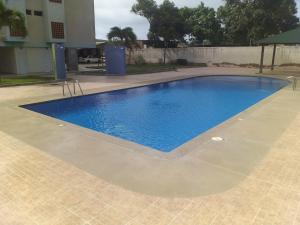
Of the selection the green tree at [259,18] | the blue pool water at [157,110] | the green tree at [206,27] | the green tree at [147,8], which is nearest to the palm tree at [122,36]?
the green tree at [147,8]

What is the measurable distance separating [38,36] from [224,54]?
19.0 meters

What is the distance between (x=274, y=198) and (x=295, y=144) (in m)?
2.26

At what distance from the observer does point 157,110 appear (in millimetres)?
9938

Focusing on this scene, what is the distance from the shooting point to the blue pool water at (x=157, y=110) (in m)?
7.20

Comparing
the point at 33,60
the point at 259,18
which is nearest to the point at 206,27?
the point at 259,18

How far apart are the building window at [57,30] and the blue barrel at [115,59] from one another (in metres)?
4.88

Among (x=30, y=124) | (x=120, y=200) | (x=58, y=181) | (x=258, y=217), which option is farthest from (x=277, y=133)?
(x=30, y=124)

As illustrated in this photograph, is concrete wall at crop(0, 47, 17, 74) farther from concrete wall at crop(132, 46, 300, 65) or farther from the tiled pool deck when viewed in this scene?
the tiled pool deck

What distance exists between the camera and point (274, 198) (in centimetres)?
317

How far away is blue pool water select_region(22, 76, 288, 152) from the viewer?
720 centimetres

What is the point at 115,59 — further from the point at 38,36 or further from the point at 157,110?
the point at 157,110

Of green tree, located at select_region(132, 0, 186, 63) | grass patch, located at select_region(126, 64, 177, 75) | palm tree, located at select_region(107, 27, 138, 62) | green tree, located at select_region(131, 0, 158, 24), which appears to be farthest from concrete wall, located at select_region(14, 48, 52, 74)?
green tree, located at select_region(131, 0, 158, 24)

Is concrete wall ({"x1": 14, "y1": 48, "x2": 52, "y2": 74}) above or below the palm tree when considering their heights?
below

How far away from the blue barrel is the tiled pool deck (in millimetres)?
14388
